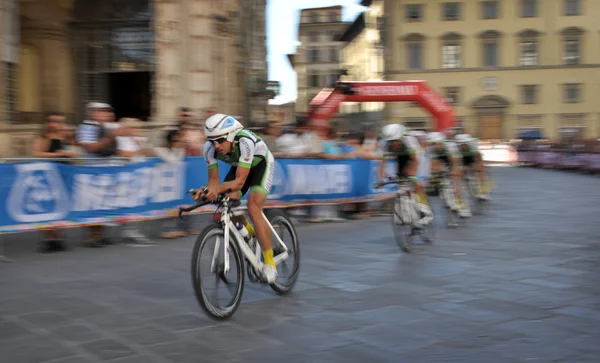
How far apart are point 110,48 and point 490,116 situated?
136 feet

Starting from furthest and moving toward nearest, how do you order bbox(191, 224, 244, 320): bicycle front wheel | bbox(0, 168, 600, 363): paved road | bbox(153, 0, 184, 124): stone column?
bbox(153, 0, 184, 124): stone column → bbox(191, 224, 244, 320): bicycle front wheel → bbox(0, 168, 600, 363): paved road

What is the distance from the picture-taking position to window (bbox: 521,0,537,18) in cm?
5894

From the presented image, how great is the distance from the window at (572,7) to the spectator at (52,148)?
54587mm

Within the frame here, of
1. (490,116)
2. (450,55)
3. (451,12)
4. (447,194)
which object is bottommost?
(447,194)

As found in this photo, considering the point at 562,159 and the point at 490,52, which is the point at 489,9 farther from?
the point at 562,159

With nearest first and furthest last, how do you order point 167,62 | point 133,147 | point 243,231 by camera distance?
point 243,231, point 133,147, point 167,62

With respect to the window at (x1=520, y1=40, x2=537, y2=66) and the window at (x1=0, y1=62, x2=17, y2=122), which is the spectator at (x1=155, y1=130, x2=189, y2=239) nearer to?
the window at (x1=0, y1=62, x2=17, y2=122)

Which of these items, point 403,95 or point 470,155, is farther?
point 403,95

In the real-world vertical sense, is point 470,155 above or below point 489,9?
below

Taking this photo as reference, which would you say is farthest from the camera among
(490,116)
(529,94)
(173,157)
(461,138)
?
(529,94)

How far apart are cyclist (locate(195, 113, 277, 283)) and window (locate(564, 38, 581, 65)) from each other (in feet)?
184

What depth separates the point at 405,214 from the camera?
10422 millimetres

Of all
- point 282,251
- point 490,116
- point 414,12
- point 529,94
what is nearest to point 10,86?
point 282,251

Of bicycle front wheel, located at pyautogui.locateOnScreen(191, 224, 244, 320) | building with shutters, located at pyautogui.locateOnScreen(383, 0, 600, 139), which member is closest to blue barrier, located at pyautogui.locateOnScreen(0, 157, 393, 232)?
bicycle front wheel, located at pyautogui.locateOnScreen(191, 224, 244, 320)
